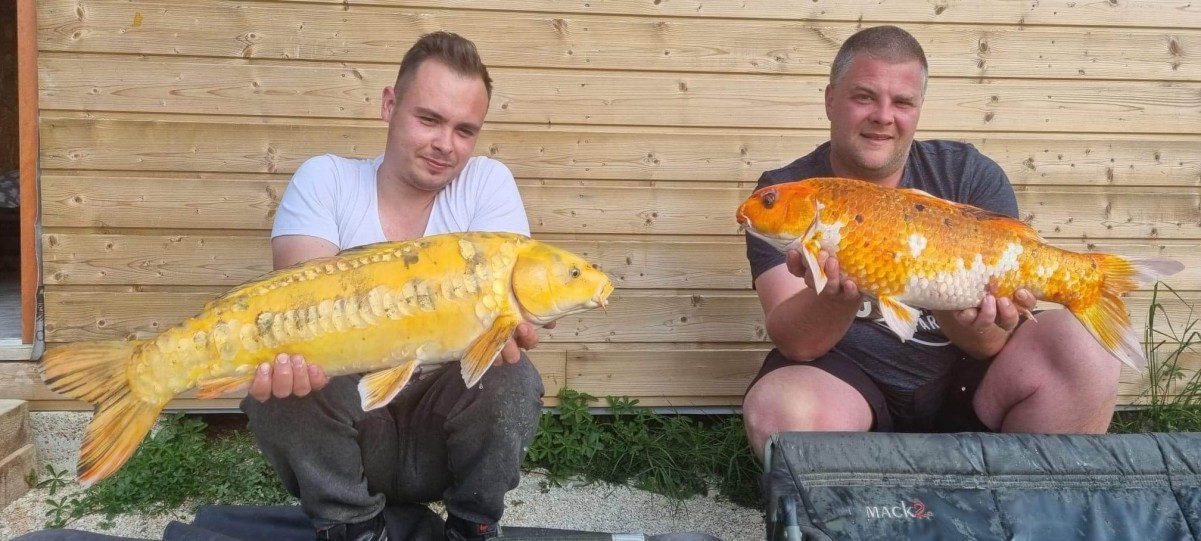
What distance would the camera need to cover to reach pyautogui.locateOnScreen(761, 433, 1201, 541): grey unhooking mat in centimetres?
204

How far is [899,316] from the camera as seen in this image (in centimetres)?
198

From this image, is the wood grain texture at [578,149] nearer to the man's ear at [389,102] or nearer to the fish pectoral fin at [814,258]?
the man's ear at [389,102]

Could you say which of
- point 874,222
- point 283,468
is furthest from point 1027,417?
point 283,468

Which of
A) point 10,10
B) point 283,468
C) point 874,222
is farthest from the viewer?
point 10,10

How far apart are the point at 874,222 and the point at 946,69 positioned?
5.60 ft

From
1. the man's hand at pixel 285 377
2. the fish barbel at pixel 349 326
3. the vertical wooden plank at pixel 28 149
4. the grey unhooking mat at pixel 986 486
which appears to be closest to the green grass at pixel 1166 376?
the grey unhooking mat at pixel 986 486

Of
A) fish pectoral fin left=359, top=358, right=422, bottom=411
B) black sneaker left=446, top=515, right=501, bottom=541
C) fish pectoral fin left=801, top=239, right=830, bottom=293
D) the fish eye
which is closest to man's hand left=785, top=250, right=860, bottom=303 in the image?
fish pectoral fin left=801, top=239, right=830, bottom=293

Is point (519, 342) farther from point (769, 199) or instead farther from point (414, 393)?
point (769, 199)

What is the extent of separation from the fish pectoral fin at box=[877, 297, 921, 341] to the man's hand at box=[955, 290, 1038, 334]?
0.15 metres

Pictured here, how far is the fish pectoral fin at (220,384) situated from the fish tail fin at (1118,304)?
6.14 ft

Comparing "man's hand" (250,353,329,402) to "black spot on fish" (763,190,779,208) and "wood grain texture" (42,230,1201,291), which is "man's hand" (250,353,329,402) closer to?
"black spot on fish" (763,190,779,208)

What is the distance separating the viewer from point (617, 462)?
3.15 meters

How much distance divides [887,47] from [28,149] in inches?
114

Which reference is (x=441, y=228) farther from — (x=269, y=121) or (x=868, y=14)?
(x=868, y=14)
